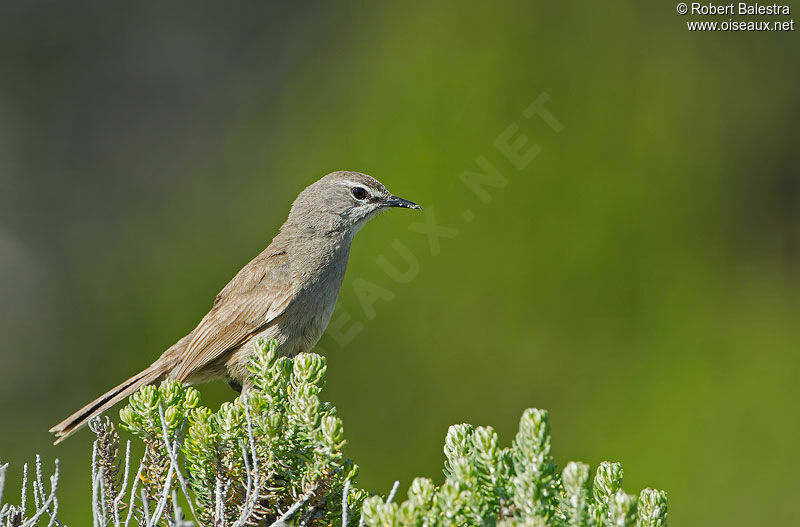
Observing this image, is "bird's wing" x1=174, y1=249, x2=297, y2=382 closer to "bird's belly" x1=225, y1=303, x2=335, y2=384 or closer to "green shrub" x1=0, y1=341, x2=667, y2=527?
"bird's belly" x1=225, y1=303, x2=335, y2=384

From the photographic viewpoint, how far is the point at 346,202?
4875 mm

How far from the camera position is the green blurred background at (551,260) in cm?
518

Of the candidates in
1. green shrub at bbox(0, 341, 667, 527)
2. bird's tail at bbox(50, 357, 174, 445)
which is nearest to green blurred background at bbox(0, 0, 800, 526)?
bird's tail at bbox(50, 357, 174, 445)

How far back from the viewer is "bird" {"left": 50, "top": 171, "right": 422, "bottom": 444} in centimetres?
443

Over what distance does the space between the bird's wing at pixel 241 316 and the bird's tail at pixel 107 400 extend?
164 millimetres

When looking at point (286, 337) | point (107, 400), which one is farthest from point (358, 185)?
point (107, 400)

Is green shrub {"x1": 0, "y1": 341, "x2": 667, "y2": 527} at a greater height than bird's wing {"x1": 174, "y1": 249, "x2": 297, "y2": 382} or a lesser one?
lesser

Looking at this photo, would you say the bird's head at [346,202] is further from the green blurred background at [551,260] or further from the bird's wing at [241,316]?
the green blurred background at [551,260]

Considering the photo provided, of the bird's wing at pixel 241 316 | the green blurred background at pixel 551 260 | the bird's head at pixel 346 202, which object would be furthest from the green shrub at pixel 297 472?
the green blurred background at pixel 551 260

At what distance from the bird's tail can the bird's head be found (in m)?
1.15

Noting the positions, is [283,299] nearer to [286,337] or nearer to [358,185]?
[286,337]

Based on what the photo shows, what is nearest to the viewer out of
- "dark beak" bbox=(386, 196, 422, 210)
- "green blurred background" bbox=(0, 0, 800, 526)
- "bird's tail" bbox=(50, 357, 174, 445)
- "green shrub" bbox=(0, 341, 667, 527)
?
"green shrub" bbox=(0, 341, 667, 527)

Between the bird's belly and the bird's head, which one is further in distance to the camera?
the bird's head

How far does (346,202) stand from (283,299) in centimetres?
77
